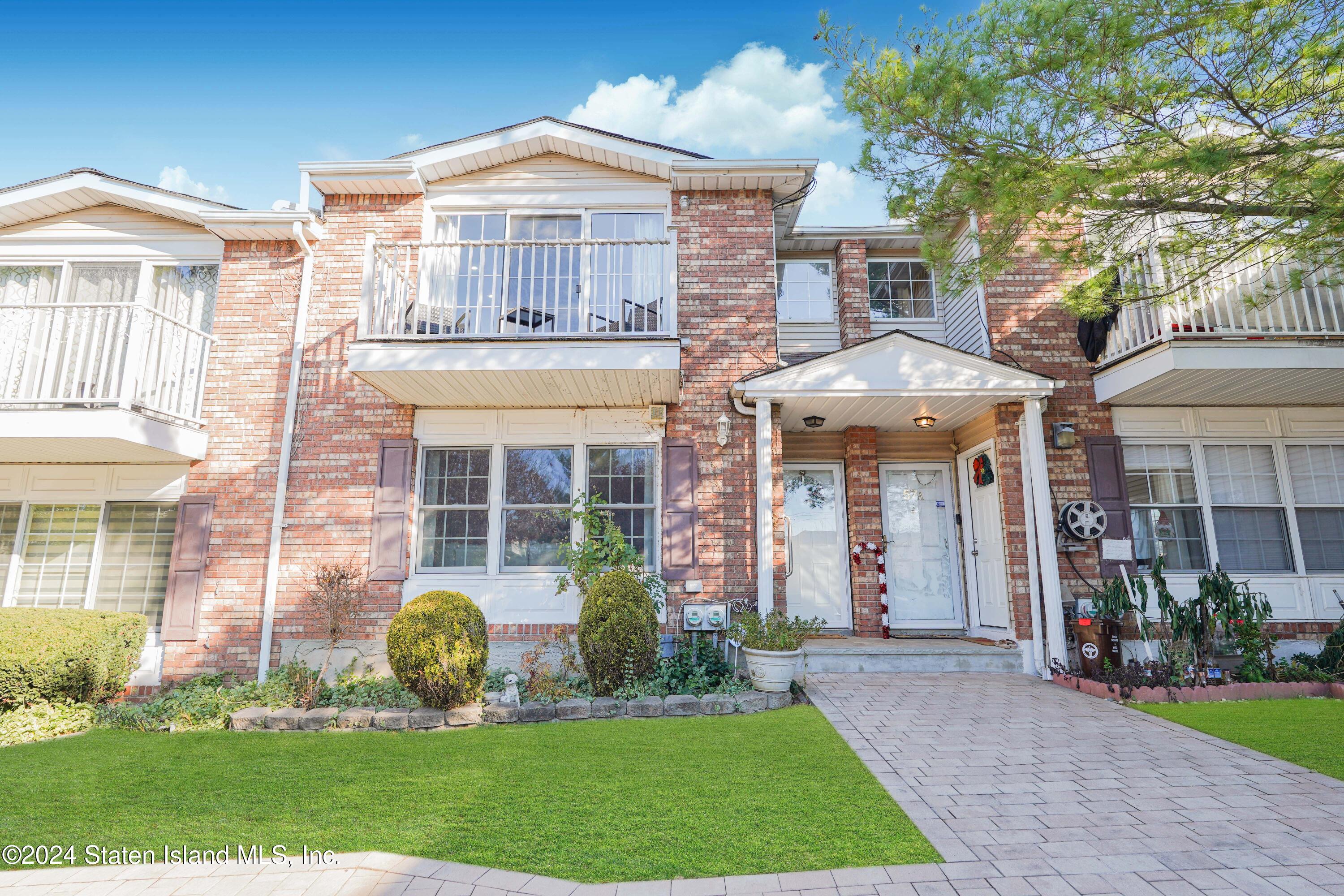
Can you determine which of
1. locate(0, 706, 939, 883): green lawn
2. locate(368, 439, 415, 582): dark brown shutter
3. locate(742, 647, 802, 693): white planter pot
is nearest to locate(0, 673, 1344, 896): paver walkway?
locate(0, 706, 939, 883): green lawn

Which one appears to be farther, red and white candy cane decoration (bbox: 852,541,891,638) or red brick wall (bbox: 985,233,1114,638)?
red and white candy cane decoration (bbox: 852,541,891,638)

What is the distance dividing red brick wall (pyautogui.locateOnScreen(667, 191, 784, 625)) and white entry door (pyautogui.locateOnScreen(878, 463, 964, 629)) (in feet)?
6.75

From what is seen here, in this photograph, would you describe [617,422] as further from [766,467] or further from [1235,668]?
[1235,668]

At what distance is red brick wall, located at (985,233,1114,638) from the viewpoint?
732 cm

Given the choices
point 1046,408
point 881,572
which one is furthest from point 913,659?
point 1046,408

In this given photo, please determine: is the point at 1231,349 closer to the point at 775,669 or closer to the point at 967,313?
the point at 967,313

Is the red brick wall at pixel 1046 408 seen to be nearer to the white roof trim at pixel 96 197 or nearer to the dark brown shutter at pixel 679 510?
the dark brown shutter at pixel 679 510

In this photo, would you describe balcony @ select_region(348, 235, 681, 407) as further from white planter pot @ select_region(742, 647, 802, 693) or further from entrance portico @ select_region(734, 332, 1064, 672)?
white planter pot @ select_region(742, 647, 802, 693)

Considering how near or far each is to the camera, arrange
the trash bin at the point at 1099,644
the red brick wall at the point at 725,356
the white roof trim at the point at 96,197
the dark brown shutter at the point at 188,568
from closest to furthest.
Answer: the trash bin at the point at 1099,644 → the dark brown shutter at the point at 188,568 → the red brick wall at the point at 725,356 → the white roof trim at the point at 96,197

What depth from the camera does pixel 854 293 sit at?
9328 mm

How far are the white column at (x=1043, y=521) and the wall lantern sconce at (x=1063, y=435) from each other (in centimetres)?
37

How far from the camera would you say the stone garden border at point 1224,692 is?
598 cm

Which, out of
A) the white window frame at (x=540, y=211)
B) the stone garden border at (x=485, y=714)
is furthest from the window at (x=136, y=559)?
the white window frame at (x=540, y=211)

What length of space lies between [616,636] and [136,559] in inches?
236
